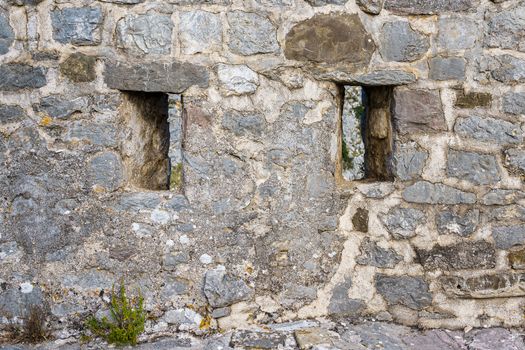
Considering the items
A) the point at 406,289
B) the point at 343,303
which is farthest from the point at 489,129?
the point at 343,303

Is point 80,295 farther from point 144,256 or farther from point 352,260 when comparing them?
point 352,260

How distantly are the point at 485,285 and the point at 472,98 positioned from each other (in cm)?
97

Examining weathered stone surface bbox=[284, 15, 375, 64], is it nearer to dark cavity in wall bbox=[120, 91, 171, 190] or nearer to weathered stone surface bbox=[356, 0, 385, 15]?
weathered stone surface bbox=[356, 0, 385, 15]

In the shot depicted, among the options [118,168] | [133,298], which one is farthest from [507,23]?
[133,298]

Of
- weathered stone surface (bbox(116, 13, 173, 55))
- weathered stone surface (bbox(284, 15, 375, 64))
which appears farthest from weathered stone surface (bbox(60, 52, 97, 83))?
weathered stone surface (bbox(284, 15, 375, 64))

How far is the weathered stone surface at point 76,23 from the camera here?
8.85 ft

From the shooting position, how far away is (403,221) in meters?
2.98

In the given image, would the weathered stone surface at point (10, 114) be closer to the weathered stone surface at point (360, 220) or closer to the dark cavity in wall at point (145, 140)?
the dark cavity in wall at point (145, 140)

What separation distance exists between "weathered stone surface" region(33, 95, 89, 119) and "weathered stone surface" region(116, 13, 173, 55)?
Answer: 0.33 meters

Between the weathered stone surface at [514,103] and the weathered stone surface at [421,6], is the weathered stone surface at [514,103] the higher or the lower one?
the lower one

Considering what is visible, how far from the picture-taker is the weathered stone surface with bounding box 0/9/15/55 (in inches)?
106

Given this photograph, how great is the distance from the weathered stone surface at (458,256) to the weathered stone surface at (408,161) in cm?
40

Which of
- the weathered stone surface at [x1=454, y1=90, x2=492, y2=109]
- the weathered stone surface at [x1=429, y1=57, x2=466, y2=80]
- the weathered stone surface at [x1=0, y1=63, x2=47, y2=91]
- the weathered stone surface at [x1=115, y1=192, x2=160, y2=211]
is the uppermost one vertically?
the weathered stone surface at [x1=429, y1=57, x2=466, y2=80]

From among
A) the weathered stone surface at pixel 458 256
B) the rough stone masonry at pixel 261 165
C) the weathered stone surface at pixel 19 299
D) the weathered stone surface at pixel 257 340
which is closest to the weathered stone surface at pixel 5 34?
the rough stone masonry at pixel 261 165
